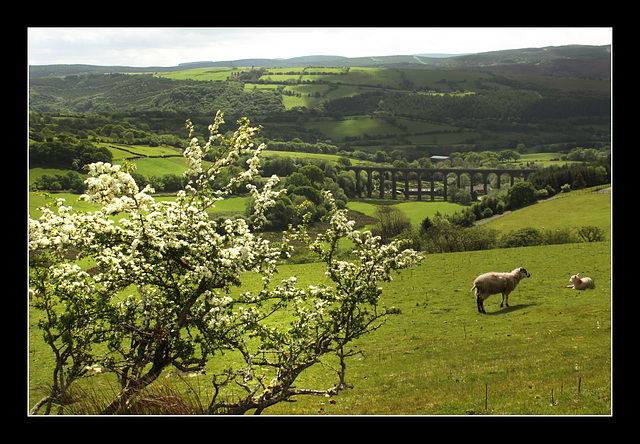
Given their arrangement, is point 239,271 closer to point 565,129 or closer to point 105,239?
→ point 105,239

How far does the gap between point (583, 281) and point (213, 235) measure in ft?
68.3

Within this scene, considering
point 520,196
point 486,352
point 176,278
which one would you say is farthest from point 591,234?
point 176,278

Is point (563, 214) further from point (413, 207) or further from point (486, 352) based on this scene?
point (486, 352)

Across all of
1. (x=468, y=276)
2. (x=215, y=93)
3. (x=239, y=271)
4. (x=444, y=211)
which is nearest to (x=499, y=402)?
(x=239, y=271)

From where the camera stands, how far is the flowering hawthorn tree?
368 inches

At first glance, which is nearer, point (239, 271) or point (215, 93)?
point (239, 271)

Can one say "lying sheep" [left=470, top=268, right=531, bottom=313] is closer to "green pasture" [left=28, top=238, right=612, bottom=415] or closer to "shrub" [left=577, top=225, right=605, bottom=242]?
"green pasture" [left=28, top=238, right=612, bottom=415]

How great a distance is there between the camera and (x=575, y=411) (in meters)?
10.7

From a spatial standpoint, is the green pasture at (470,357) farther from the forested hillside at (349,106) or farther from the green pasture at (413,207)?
the forested hillside at (349,106)

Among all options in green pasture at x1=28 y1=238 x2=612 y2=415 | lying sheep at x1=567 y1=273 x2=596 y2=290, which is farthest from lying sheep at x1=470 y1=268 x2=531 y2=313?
lying sheep at x1=567 y1=273 x2=596 y2=290

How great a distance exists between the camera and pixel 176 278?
10320 millimetres

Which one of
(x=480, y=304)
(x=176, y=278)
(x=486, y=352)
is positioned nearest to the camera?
(x=176, y=278)
